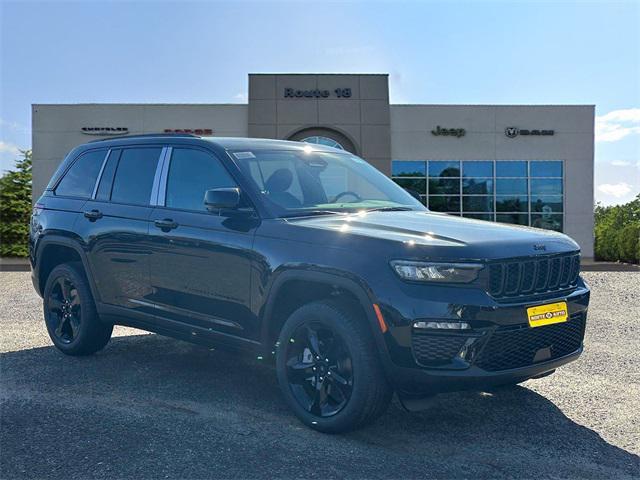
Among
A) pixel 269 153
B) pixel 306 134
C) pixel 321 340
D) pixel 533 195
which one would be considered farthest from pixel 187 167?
pixel 533 195

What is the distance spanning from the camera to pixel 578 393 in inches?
208

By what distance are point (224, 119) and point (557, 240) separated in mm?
25926

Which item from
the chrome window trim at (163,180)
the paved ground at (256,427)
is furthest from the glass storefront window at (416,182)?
the chrome window trim at (163,180)

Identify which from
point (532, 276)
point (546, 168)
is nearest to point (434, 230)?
point (532, 276)

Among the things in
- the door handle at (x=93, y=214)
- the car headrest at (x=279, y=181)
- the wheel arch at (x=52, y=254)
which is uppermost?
the car headrest at (x=279, y=181)

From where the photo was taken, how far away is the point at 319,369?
14.0ft

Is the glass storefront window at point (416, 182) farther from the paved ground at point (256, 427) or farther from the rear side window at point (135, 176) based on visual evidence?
the rear side window at point (135, 176)

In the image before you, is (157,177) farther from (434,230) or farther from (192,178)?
(434,230)

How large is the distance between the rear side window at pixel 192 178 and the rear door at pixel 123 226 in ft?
0.82

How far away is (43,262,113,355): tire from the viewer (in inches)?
242

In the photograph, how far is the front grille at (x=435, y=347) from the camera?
3.76m

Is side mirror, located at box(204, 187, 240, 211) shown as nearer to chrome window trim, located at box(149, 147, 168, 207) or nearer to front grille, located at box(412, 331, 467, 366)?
chrome window trim, located at box(149, 147, 168, 207)

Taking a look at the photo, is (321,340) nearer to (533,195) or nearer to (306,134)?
(306,134)

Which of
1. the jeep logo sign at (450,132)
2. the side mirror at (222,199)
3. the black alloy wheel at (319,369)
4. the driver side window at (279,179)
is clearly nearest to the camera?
the black alloy wheel at (319,369)
